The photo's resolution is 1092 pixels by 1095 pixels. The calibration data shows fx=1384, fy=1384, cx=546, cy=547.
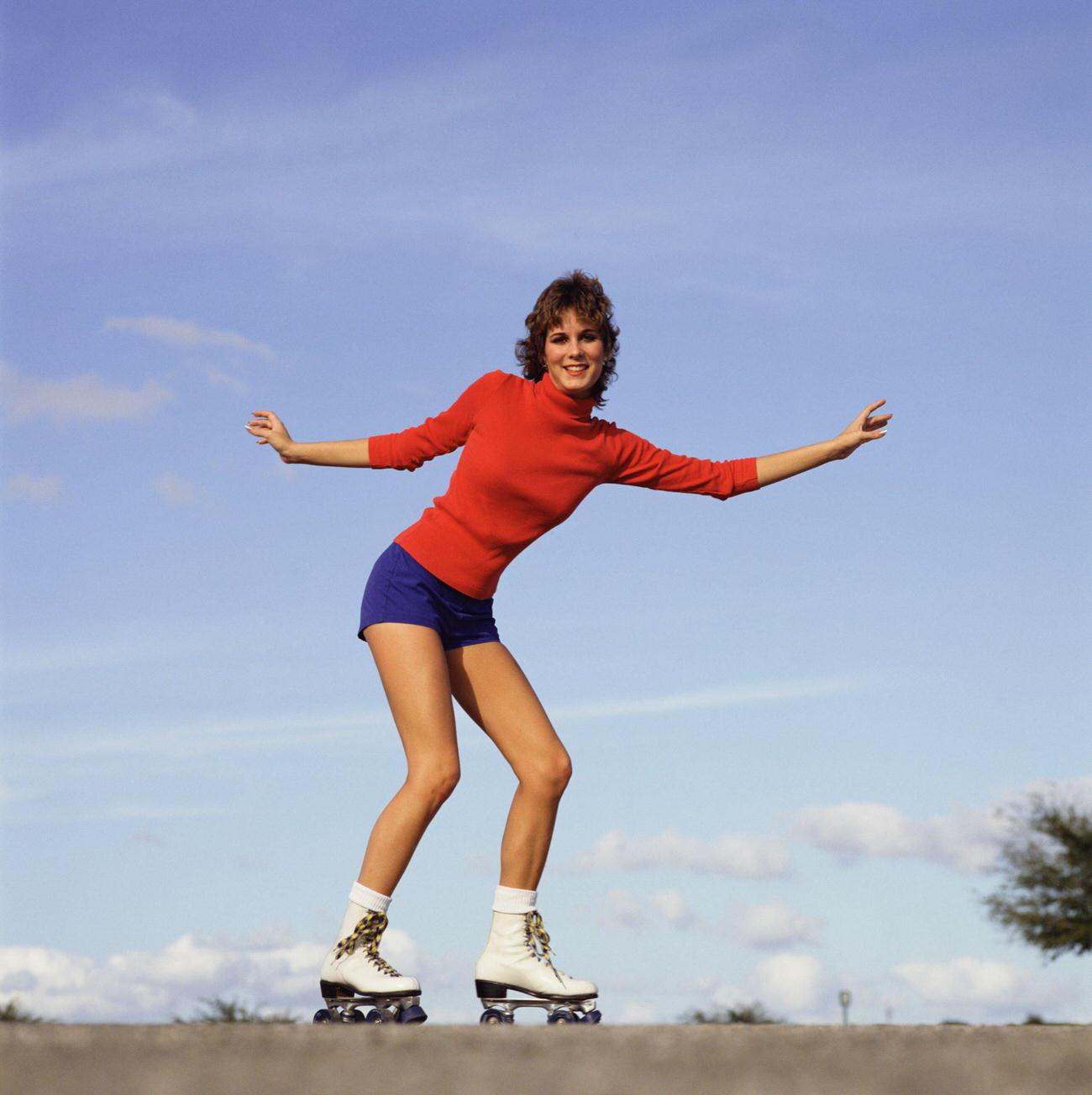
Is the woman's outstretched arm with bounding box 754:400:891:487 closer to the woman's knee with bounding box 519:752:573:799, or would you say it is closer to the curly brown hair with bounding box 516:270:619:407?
the curly brown hair with bounding box 516:270:619:407

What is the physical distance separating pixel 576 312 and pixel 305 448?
52.6 inches

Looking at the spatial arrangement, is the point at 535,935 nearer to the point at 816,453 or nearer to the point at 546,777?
the point at 546,777

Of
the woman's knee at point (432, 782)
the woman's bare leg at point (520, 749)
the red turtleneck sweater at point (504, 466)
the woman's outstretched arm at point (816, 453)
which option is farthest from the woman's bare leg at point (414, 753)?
the woman's outstretched arm at point (816, 453)

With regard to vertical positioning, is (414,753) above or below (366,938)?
above

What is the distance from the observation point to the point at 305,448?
612cm

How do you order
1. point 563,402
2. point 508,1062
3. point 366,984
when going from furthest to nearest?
point 563,402 < point 366,984 < point 508,1062

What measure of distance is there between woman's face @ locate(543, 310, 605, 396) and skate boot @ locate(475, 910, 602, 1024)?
86.4 inches

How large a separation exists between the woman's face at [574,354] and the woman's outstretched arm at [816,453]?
2.93 feet

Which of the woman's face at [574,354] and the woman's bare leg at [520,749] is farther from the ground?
the woman's face at [574,354]

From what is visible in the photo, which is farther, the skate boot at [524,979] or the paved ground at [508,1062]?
the skate boot at [524,979]

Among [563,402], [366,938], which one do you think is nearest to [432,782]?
[366,938]

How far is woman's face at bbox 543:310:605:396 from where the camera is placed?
19.1ft

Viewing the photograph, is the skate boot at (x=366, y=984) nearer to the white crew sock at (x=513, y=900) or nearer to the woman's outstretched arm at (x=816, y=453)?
the white crew sock at (x=513, y=900)

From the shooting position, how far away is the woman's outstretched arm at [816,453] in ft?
20.3
